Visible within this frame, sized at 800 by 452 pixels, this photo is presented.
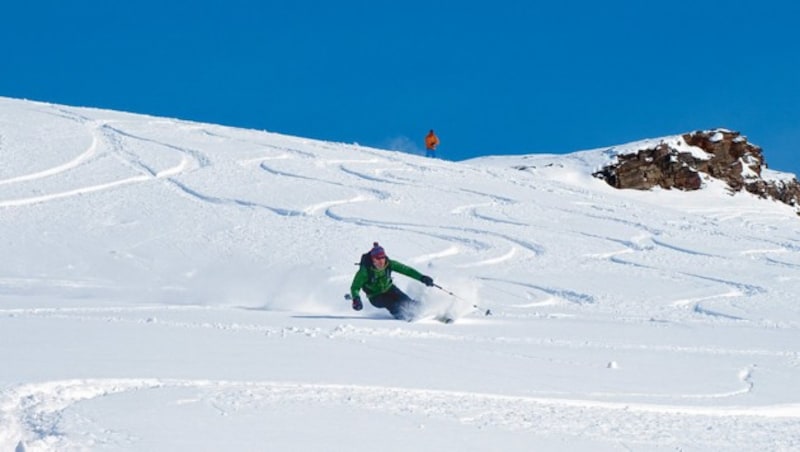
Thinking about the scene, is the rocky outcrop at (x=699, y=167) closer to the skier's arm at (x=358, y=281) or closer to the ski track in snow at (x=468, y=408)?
the skier's arm at (x=358, y=281)

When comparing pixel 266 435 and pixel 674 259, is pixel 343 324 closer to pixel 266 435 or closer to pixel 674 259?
pixel 266 435

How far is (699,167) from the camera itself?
4088 cm

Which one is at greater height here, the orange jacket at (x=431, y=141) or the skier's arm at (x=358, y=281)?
the orange jacket at (x=431, y=141)

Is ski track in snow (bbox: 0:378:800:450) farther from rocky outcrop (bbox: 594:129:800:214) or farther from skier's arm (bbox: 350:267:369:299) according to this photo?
rocky outcrop (bbox: 594:129:800:214)

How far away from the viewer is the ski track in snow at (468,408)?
21.4ft

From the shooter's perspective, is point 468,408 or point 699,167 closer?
point 468,408

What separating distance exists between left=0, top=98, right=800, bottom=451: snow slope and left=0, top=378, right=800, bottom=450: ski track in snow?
1.1 inches

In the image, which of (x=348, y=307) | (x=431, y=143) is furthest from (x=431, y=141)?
(x=348, y=307)

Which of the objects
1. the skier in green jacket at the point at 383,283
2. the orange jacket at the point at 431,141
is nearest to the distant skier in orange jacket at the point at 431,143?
the orange jacket at the point at 431,141

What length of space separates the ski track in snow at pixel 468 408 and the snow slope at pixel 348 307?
0.09ft

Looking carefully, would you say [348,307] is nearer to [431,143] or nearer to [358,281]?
[358,281]

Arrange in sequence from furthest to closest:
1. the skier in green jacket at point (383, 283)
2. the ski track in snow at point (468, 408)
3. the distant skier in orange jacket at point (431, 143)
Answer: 1. the distant skier in orange jacket at point (431, 143)
2. the skier in green jacket at point (383, 283)
3. the ski track in snow at point (468, 408)

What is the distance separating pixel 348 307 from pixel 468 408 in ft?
22.9

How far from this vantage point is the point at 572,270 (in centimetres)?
1828
